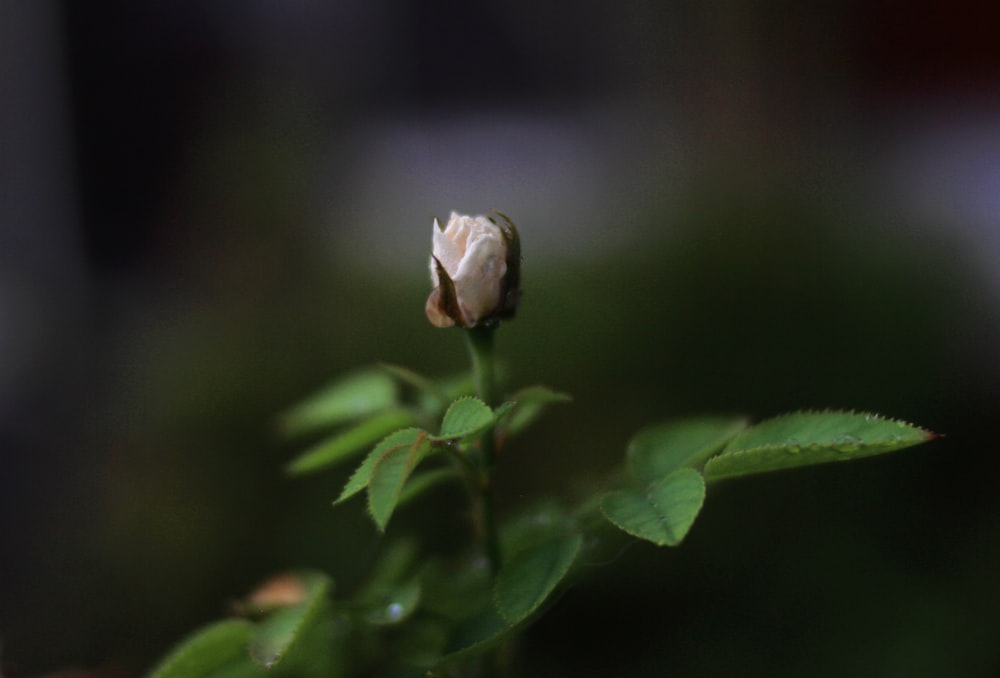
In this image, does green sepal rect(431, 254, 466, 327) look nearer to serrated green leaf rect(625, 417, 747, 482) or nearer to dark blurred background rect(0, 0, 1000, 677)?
serrated green leaf rect(625, 417, 747, 482)

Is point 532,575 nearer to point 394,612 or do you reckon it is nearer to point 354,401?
point 394,612

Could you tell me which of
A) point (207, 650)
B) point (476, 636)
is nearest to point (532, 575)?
point (476, 636)

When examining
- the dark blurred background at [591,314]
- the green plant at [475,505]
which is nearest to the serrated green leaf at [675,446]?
the green plant at [475,505]

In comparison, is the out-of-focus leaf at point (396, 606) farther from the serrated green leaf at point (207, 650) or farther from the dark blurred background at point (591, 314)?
the dark blurred background at point (591, 314)

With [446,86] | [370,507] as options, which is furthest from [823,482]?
[446,86]

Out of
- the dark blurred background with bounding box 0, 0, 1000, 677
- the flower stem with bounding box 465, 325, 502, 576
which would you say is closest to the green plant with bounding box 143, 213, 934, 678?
the flower stem with bounding box 465, 325, 502, 576

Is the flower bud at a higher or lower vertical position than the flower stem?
higher
